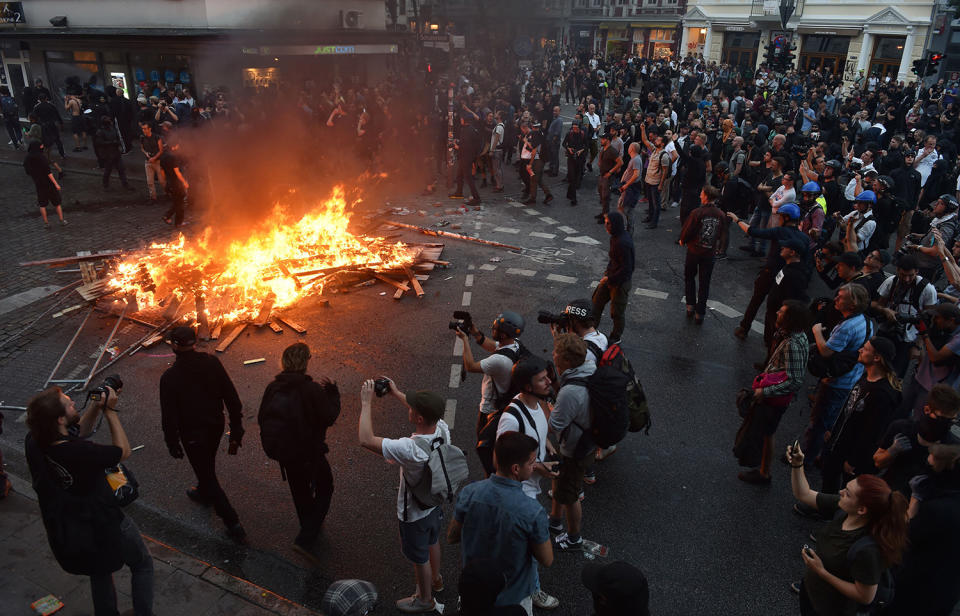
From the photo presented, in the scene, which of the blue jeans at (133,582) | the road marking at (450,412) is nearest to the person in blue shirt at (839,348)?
the road marking at (450,412)

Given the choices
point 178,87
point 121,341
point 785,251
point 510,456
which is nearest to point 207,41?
point 178,87

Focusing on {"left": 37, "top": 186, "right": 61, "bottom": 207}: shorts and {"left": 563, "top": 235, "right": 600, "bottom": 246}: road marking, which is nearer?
{"left": 37, "top": 186, "right": 61, "bottom": 207}: shorts

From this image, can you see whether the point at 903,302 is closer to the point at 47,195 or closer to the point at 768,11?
the point at 47,195

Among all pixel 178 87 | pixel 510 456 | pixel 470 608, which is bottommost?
pixel 470 608

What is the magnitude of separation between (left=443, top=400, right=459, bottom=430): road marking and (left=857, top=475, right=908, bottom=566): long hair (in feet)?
12.9

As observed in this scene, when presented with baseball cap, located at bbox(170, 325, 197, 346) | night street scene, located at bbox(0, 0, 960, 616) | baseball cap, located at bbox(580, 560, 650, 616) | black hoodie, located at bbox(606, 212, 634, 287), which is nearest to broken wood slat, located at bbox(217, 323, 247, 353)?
night street scene, located at bbox(0, 0, 960, 616)

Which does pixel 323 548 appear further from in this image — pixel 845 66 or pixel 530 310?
pixel 845 66

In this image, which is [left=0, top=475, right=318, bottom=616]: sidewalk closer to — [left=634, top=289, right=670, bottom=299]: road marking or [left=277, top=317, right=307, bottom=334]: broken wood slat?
[left=277, top=317, right=307, bottom=334]: broken wood slat

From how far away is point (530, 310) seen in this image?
8992mm

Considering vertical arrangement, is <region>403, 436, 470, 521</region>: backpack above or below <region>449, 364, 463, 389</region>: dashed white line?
above

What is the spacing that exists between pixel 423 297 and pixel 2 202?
11.1m

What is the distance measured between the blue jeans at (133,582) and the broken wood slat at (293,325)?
4407mm

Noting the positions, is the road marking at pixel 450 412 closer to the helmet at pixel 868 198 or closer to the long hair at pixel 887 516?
the long hair at pixel 887 516

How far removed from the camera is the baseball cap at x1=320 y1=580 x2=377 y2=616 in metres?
3.42
